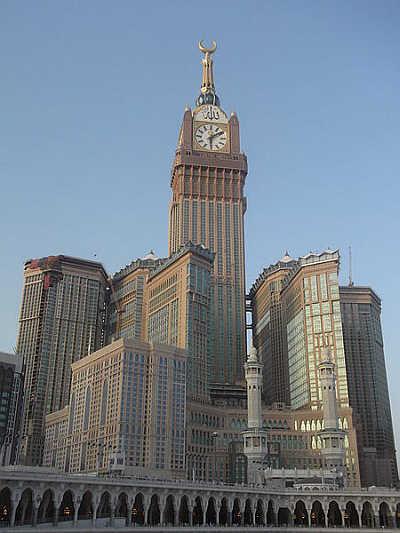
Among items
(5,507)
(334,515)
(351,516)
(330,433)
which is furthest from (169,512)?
(330,433)

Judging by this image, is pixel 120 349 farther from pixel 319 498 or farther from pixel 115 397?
pixel 319 498

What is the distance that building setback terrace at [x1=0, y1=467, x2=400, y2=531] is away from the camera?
110 metres

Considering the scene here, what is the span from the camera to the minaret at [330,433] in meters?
172

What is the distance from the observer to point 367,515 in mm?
148375

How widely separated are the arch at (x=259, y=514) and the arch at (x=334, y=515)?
17161 mm

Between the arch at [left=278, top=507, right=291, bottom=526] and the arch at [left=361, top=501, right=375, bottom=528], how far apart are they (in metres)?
18.1

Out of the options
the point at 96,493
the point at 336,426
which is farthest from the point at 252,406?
the point at 96,493

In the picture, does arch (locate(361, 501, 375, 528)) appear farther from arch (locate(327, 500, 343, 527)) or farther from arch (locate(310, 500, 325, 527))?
arch (locate(310, 500, 325, 527))

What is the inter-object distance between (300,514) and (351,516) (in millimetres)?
12237

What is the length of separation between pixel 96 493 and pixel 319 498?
5657 cm

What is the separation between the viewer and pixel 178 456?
189m

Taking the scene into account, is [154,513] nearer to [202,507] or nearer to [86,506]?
[202,507]

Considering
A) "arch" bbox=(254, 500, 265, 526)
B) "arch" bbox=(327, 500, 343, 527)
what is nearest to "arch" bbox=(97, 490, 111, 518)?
"arch" bbox=(254, 500, 265, 526)

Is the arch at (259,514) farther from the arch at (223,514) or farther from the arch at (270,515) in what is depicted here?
the arch at (223,514)
